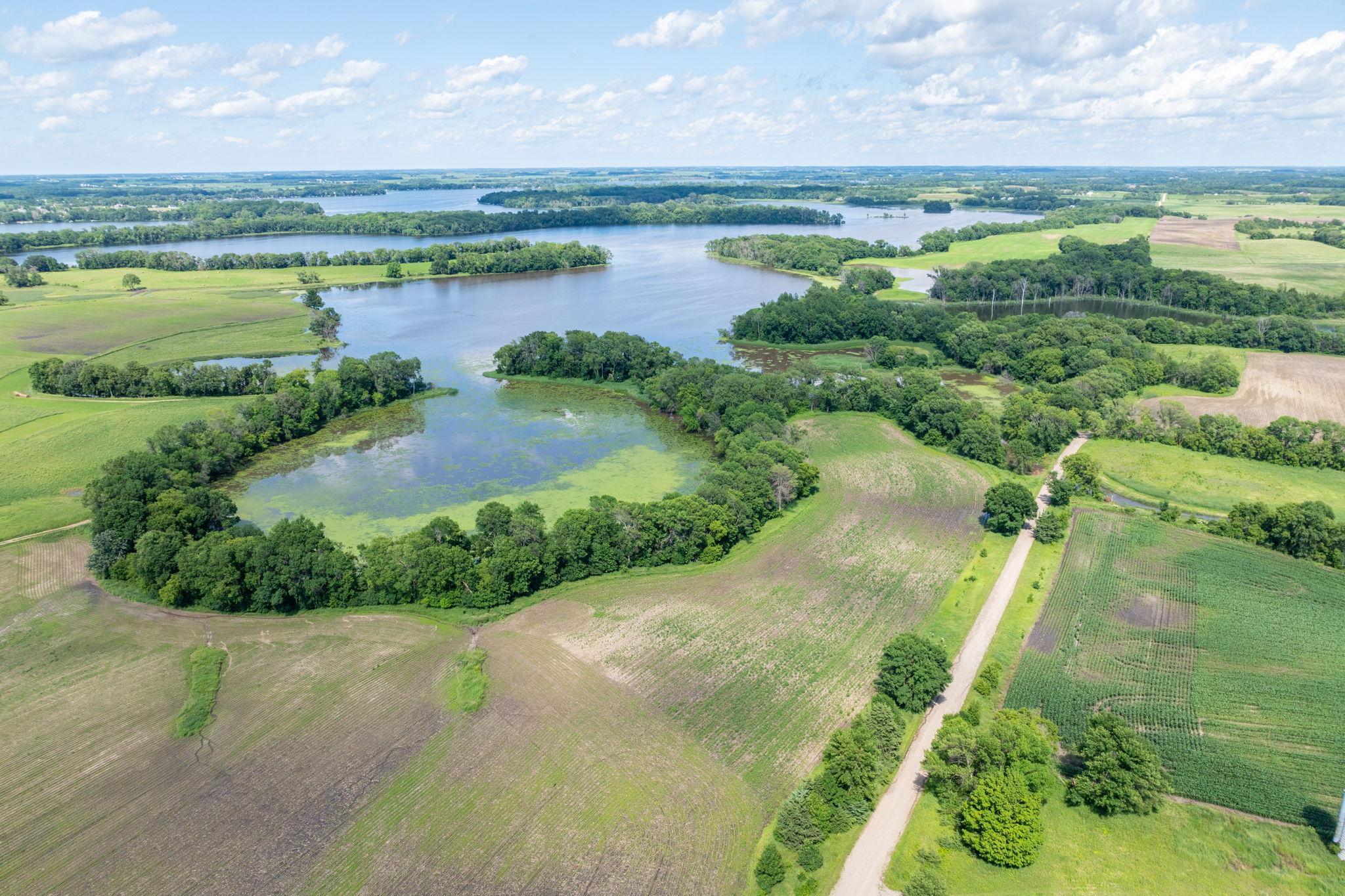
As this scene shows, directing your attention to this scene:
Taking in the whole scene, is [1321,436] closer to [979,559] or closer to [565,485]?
[979,559]

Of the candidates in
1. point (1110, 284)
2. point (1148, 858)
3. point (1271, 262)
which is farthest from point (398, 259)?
point (1271, 262)

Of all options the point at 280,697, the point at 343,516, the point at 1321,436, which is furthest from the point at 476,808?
the point at 1321,436

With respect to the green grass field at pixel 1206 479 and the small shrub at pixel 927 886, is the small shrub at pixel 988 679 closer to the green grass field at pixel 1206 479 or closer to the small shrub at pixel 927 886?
Result: the small shrub at pixel 927 886

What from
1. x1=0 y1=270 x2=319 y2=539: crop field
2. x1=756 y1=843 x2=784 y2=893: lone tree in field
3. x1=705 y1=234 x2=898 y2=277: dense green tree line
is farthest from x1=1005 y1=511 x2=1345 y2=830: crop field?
x1=705 y1=234 x2=898 y2=277: dense green tree line

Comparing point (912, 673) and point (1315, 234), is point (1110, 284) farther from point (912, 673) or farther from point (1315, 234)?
point (912, 673)

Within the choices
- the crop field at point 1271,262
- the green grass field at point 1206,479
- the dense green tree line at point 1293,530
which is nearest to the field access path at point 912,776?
the dense green tree line at point 1293,530
